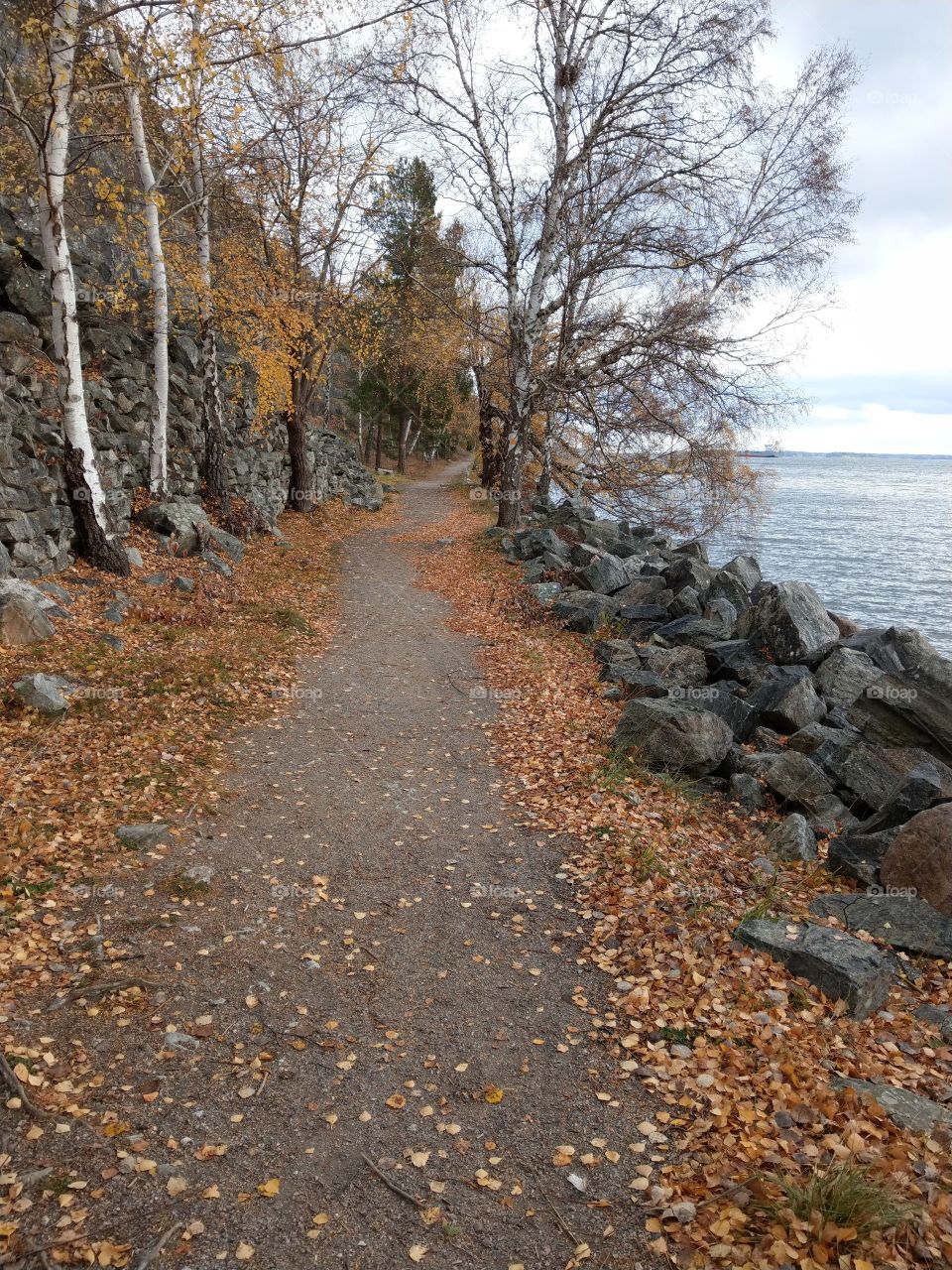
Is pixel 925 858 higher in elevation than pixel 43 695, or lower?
lower

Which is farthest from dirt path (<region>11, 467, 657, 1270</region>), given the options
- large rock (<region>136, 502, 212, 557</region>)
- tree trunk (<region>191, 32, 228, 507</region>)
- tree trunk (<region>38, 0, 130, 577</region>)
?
tree trunk (<region>191, 32, 228, 507</region>)

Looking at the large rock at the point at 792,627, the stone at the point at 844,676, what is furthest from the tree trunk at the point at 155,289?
the stone at the point at 844,676

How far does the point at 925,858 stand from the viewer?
748 cm

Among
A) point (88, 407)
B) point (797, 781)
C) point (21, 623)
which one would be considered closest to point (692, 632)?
point (797, 781)

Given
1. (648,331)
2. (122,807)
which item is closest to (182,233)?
(648,331)

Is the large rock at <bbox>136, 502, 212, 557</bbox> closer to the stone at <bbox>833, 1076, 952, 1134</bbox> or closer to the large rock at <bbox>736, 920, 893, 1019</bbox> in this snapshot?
the large rock at <bbox>736, 920, 893, 1019</bbox>

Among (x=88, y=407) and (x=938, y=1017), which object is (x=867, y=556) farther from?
(x=938, y=1017)

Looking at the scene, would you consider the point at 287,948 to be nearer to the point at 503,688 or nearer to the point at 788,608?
the point at 503,688

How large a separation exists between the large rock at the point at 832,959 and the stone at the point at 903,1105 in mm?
871

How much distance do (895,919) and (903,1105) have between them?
2625 mm

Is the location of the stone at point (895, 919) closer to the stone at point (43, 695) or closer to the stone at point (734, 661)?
the stone at point (734, 661)

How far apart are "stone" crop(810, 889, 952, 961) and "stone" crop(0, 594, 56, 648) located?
33.7ft

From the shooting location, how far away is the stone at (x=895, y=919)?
672 centimetres

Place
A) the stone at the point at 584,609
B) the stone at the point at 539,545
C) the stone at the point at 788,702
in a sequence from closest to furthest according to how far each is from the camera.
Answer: the stone at the point at 788,702 → the stone at the point at 584,609 → the stone at the point at 539,545
